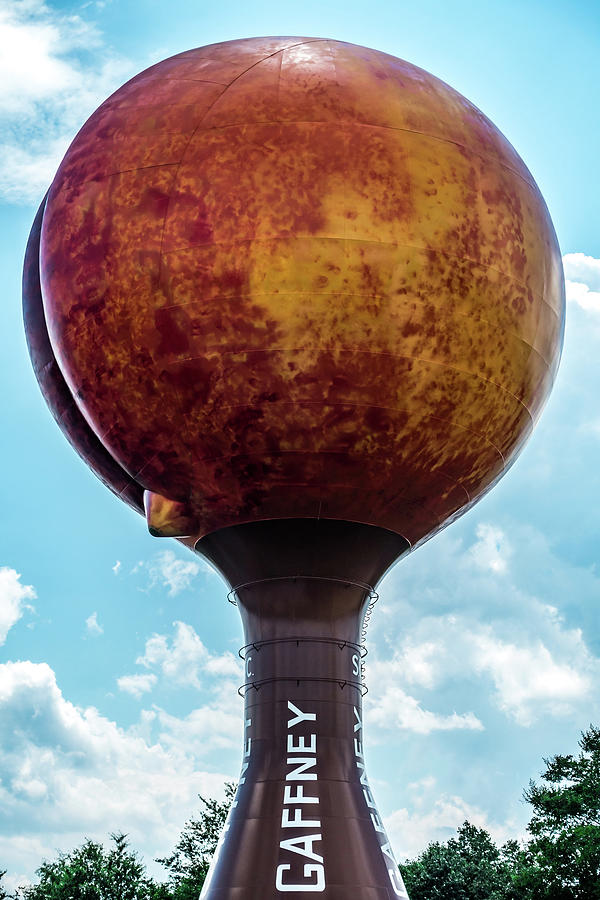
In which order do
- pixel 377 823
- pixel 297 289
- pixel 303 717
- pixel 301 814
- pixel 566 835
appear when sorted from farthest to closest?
pixel 566 835 < pixel 303 717 < pixel 377 823 < pixel 301 814 < pixel 297 289

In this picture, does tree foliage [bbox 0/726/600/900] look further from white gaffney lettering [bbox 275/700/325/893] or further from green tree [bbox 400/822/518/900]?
white gaffney lettering [bbox 275/700/325/893]

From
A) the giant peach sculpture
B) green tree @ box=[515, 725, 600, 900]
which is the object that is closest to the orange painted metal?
the giant peach sculpture

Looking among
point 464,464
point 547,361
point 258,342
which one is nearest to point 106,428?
point 258,342

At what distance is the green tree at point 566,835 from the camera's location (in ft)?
97.7

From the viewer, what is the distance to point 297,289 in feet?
48.2

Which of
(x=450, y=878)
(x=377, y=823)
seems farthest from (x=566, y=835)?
(x=377, y=823)

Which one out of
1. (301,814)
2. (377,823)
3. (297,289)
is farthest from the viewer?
(377,823)

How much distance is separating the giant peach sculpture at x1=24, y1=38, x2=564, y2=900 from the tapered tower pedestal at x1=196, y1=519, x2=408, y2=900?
35 millimetres

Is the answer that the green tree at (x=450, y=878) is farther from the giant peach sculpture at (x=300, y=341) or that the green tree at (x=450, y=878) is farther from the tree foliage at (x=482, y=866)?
the giant peach sculpture at (x=300, y=341)

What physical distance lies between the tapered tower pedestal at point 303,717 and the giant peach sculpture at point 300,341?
35 millimetres

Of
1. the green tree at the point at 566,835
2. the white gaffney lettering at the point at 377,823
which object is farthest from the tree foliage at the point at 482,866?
the white gaffney lettering at the point at 377,823

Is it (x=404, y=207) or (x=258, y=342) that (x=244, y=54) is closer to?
(x=404, y=207)

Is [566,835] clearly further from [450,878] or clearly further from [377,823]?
[377,823]

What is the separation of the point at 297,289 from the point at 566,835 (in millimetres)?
22725
